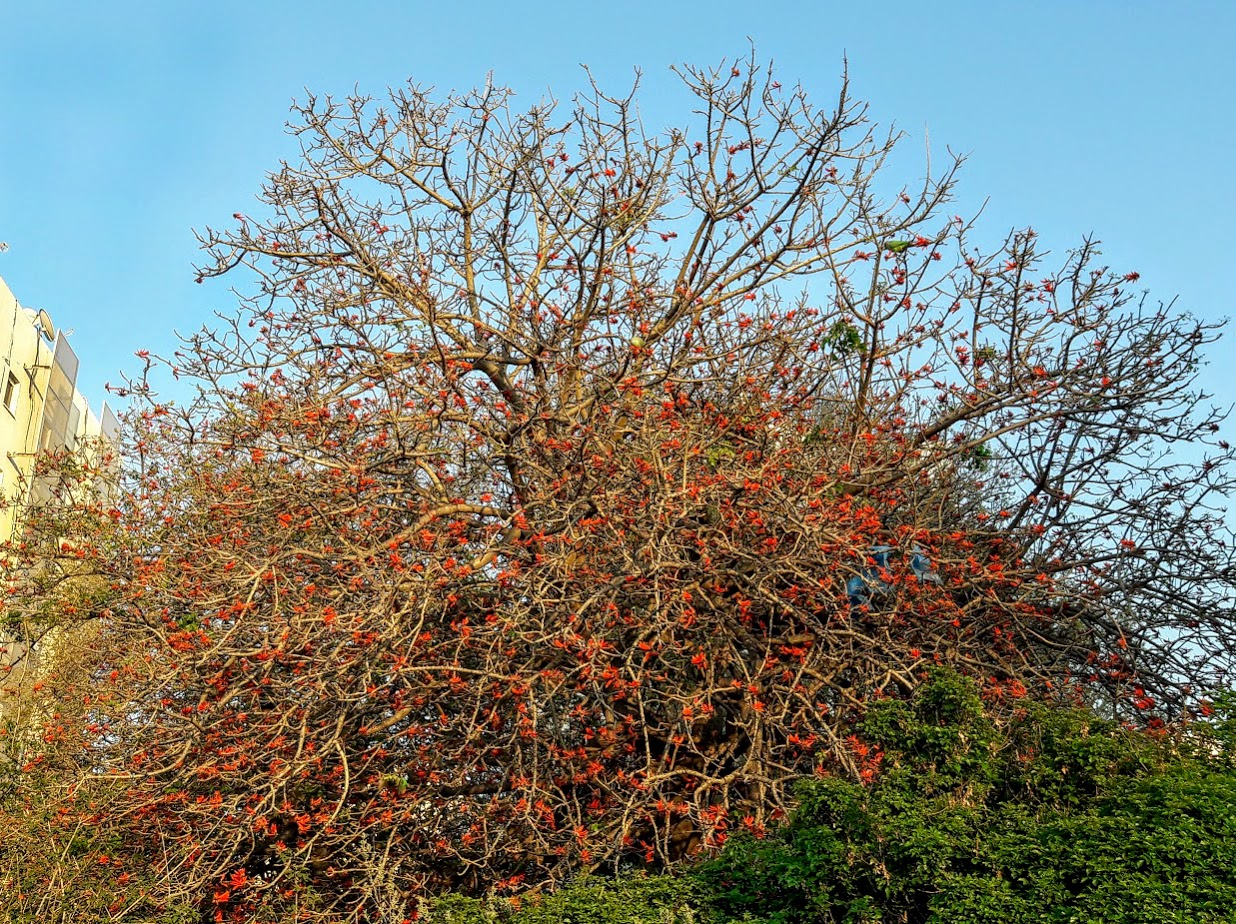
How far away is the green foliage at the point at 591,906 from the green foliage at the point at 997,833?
10.4 inches

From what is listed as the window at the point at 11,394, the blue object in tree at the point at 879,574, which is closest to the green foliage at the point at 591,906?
the blue object in tree at the point at 879,574

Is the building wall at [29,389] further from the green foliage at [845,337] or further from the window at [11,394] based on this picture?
the green foliage at [845,337]

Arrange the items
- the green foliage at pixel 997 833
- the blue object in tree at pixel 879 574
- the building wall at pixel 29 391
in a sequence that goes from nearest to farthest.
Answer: the green foliage at pixel 997 833 → the blue object in tree at pixel 879 574 → the building wall at pixel 29 391

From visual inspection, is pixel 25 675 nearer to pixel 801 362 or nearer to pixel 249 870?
pixel 249 870

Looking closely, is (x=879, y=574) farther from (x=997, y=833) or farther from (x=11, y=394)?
(x=11, y=394)

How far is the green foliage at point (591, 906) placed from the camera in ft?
21.7

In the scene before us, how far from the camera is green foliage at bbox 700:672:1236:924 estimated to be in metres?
5.44

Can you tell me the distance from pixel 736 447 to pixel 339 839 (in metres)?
3.84

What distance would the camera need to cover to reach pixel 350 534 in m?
8.60

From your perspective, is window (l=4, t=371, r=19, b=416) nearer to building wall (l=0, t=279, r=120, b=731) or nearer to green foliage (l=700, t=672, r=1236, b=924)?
building wall (l=0, t=279, r=120, b=731)

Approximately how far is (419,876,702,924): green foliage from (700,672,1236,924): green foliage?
26 centimetres

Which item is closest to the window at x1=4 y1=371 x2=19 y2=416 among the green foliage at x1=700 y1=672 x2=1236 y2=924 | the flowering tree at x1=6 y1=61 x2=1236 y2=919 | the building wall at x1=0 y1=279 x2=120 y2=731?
the building wall at x1=0 y1=279 x2=120 y2=731

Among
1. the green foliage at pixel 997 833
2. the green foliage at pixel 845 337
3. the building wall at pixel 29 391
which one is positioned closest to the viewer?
the green foliage at pixel 997 833

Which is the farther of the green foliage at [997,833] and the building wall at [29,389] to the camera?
the building wall at [29,389]
